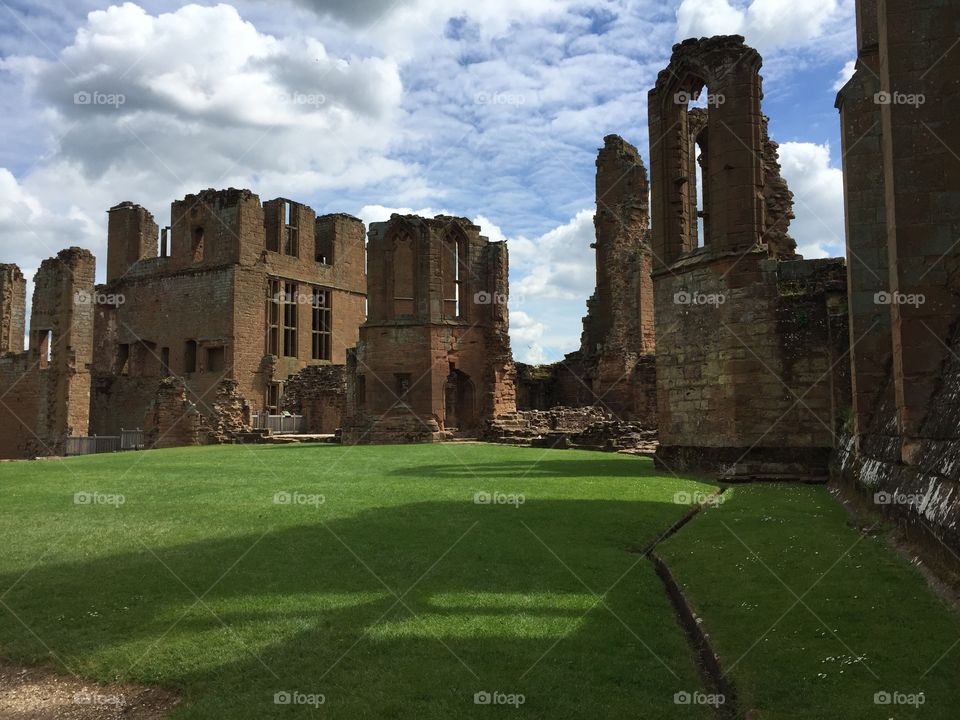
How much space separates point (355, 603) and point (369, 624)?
44 centimetres

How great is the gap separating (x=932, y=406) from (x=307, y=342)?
42.5 m

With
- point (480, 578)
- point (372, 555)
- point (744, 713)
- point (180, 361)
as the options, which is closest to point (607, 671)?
point (744, 713)

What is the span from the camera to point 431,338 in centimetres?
3039

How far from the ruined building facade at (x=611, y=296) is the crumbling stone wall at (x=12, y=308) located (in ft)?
93.2

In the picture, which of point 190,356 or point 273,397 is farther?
point 190,356

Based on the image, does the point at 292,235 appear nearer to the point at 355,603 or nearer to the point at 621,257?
the point at 621,257

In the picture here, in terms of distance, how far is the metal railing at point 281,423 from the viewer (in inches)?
1543

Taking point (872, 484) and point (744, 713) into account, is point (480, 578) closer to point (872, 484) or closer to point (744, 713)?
point (744, 713)

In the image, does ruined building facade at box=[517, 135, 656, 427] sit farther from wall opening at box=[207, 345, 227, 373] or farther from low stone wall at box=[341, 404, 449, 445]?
wall opening at box=[207, 345, 227, 373]

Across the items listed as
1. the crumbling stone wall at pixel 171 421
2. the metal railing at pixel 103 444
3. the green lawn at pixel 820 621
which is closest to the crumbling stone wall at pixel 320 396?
the crumbling stone wall at pixel 171 421

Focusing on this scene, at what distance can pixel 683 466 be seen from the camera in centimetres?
1496

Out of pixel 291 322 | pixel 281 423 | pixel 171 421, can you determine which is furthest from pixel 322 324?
pixel 171 421

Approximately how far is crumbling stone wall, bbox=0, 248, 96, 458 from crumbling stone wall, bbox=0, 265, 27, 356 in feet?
28.1

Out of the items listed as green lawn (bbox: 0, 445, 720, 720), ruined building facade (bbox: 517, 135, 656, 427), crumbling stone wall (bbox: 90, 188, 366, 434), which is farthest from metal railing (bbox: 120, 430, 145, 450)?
green lawn (bbox: 0, 445, 720, 720)
